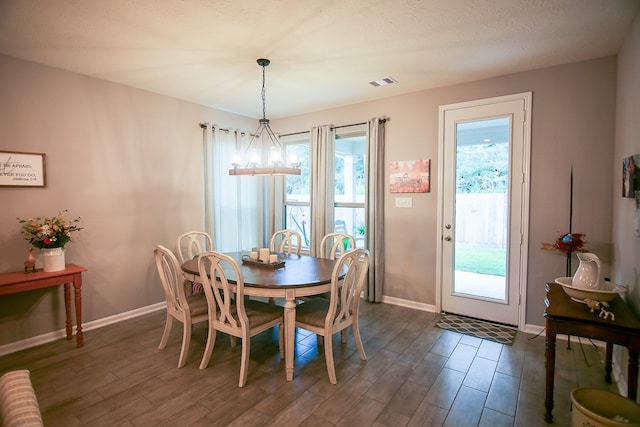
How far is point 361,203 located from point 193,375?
2887 mm

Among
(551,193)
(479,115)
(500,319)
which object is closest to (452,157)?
(479,115)

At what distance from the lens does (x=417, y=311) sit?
3980 millimetres

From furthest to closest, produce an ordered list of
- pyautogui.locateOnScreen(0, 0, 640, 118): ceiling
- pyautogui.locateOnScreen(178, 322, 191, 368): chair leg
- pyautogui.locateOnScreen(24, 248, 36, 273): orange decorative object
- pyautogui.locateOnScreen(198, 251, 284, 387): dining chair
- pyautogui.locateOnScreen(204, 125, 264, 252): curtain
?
pyautogui.locateOnScreen(204, 125, 264, 252): curtain, pyautogui.locateOnScreen(24, 248, 36, 273): orange decorative object, pyautogui.locateOnScreen(178, 322, 191, 368): chair leg, pyautogui.locateOnScreen(198, 251, 284, 387): dining chair, pyautogui.locateOnScreen(0, 0, 640, 118): ceiling

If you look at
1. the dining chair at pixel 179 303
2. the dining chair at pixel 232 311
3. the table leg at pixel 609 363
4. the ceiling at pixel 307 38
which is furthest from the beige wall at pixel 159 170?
the dining chair at pixel 232 311

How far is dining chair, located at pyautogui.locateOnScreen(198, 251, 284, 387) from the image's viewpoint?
2430mm

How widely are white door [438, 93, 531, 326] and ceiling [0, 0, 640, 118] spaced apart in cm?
46

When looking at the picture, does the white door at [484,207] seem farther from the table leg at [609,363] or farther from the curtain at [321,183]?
the curtain at [321,183]

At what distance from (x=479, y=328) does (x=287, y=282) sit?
2.26m

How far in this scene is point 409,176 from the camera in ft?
13.4

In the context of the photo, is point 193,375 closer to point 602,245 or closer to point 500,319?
point 500,319

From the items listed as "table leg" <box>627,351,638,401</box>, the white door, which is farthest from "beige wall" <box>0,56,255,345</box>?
"table leg" <box>627,351,638,401</box>

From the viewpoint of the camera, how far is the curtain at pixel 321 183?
4.64m

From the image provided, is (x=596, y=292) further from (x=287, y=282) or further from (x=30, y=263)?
(x=30, y=263)

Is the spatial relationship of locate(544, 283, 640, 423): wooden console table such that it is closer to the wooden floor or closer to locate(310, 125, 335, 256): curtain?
the wooden floor
